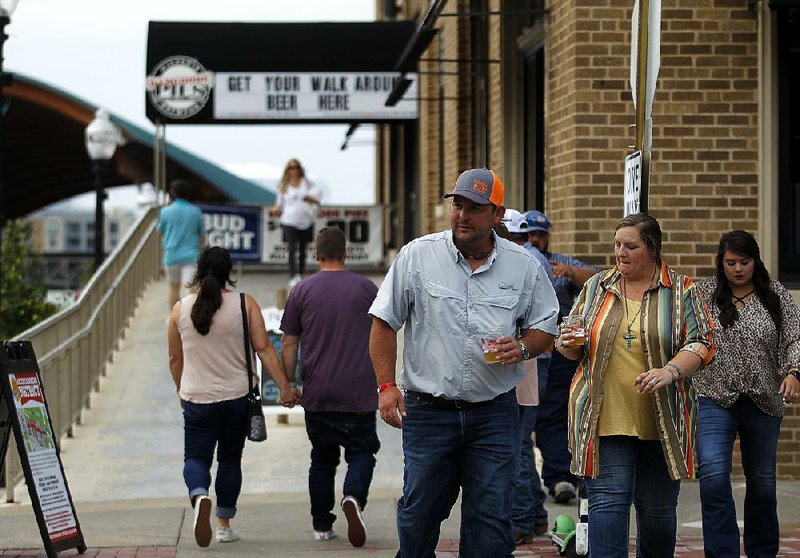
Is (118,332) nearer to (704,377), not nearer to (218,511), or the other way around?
(218,511)

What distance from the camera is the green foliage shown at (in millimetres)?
20056

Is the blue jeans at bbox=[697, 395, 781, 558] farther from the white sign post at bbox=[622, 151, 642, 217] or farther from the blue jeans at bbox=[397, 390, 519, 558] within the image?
the blue jeans at bbox=[397, 390, 519, 558]

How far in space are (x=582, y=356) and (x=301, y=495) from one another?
175 inches

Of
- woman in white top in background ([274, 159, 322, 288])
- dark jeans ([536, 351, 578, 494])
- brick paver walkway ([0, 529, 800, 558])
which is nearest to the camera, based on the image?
brick paver walkway ([0, 529, 800, 558])

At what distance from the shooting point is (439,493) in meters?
5.80

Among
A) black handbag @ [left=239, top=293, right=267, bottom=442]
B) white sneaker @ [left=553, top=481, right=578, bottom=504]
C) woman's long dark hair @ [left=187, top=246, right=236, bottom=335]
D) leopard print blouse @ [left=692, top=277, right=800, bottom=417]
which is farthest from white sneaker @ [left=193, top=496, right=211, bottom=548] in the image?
leopard print blouse @ [left=692, top=277, right=800, bottom=417]

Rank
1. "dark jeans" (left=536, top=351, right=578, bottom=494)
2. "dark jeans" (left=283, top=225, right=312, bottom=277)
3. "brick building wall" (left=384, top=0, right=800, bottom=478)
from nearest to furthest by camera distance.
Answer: "dark jeans" (left=536, top=351, right=578, bottom=494)
"brick building wall" (left=384, top=0, right=800, bottom=478)
"dark jeans" (left=283, top=225, right=312, bottom=277)

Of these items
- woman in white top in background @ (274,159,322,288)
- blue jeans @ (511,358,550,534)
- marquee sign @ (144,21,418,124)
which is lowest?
blue jeans @ (511,358,550,534)

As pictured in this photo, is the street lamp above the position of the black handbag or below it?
above

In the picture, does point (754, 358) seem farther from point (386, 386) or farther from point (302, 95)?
point (302, 95)

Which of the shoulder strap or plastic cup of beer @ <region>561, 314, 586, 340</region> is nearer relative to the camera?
plastic cup of beer @ <region>561, 314, 586, 340</region>

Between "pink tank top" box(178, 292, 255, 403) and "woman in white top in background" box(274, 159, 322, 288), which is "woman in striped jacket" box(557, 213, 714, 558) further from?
"woman in white top in background" box(274, 159, 322, 288)

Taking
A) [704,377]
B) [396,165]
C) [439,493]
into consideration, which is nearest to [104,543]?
[439,493]

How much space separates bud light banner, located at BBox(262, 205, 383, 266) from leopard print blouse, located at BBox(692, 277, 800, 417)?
16.3 m
